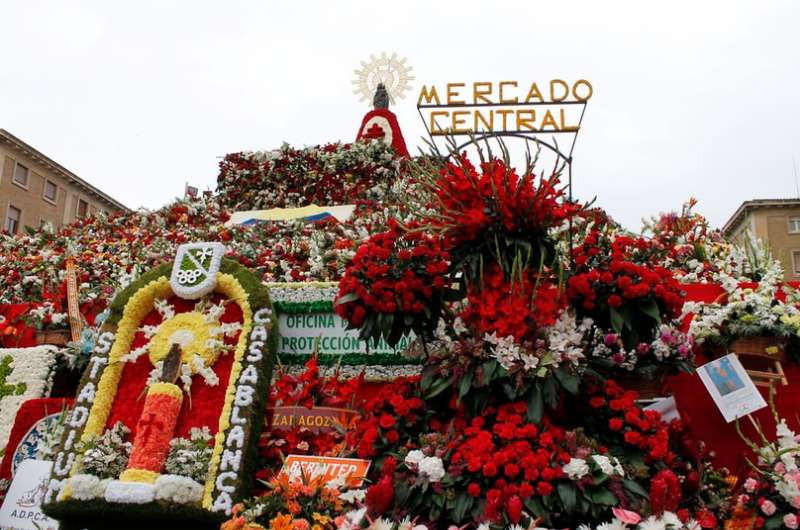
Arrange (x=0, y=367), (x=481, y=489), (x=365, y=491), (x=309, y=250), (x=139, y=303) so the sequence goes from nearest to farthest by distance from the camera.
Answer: (x=481, y=489)
(x=365, y=491)
(x=139, y=303)
(x=0, y=367)
(x=309, y=250)

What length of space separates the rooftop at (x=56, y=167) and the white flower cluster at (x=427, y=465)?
94.7 feet

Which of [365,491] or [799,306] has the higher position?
[799,306]

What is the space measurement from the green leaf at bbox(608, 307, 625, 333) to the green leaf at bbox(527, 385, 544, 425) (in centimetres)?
71

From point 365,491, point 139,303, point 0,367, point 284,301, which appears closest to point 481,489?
point 365,491

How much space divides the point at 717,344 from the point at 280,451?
12.8 feet

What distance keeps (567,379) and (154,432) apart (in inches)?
138

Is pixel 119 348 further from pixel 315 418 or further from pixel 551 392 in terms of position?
pixel 551 392

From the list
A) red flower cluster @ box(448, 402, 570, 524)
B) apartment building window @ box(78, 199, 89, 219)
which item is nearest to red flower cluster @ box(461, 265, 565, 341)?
red flower cluster @ box(448, 402, 570, 524)

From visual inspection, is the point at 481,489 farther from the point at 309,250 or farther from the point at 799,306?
the point at 309,250

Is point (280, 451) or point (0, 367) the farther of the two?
point (0, 367)

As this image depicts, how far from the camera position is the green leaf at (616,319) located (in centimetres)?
475

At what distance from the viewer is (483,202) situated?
511 centimetres

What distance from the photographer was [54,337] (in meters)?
7.95

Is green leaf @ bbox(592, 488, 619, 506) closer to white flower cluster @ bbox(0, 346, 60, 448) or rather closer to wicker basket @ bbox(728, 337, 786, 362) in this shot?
wicker basket @ bbox(728, 337, 786, 362)
